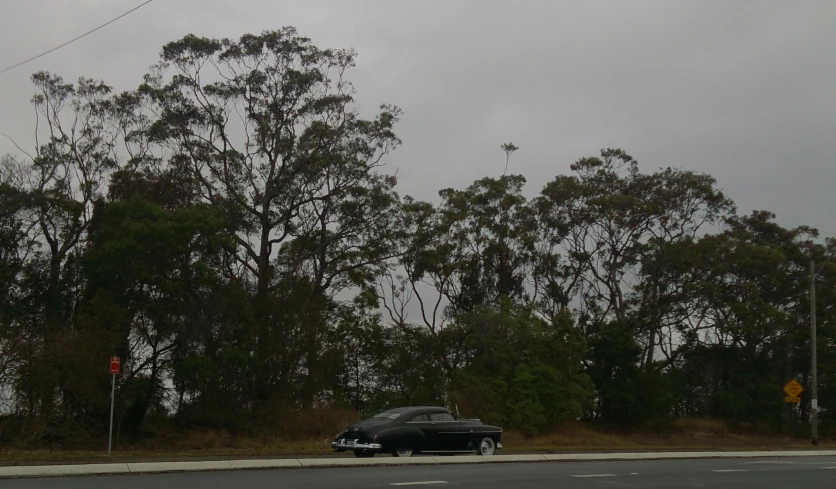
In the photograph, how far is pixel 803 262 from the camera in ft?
188

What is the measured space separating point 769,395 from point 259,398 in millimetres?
34021

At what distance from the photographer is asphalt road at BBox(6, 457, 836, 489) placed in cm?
1540

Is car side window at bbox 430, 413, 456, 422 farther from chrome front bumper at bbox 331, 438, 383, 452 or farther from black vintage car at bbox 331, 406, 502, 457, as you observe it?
chrome front bumper at bbox 331, 438, 383, 452

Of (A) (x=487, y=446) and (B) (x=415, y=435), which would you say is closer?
(B) (x=415, y=435)

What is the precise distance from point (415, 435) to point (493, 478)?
610 centimetres

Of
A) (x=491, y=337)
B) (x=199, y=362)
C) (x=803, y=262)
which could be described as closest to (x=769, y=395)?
(x=803, y=262)

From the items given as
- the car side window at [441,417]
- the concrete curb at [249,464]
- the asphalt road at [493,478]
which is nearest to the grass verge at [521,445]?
the concrete curb at [249,464]

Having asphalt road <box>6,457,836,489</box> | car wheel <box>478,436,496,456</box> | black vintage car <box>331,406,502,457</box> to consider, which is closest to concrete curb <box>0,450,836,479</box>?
asphalt road <box>6,457,836,489</box>

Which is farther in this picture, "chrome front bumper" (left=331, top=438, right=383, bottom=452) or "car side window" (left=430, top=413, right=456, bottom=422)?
"car side window" (left=430, top=413, right=456, bottom=422)

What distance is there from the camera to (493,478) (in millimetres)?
17562

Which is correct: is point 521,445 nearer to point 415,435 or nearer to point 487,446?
point 487,446

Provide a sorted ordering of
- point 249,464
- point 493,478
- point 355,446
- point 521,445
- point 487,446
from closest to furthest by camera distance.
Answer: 1. point 493,478
2. point 249,464
3. point 355,446
4. point 487,446
5. point 521,445

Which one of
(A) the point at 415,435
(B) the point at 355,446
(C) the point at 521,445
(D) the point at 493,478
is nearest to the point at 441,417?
(A) the point at 415,435

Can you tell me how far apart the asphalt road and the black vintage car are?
90.7 inches
